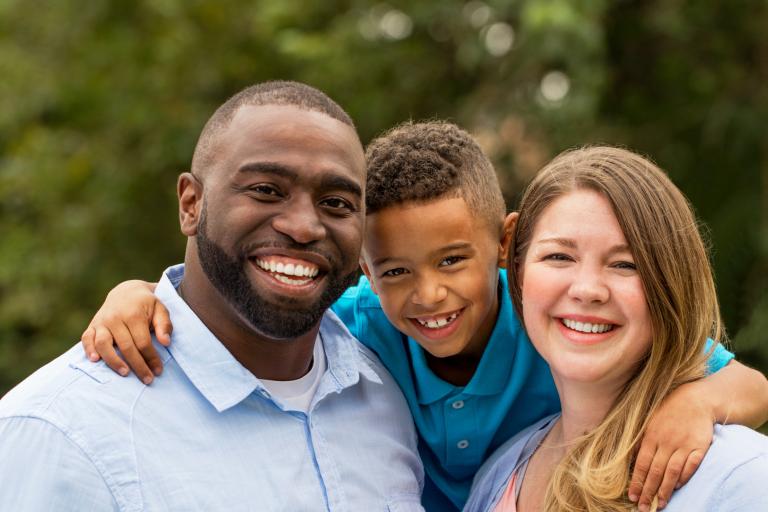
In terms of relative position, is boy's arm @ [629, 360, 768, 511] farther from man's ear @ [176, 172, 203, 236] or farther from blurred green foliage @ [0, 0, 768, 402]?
blurred green foliage @ [0, 0, 768, 402]

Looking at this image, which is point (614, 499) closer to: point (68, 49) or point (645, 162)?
point (645, 162)

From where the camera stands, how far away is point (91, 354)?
95.2 inches

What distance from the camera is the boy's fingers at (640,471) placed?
2367mm

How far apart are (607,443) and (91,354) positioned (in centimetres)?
141

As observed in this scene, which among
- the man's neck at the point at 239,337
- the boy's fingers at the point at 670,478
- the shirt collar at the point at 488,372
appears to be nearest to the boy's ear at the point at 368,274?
the shirt collar at the point at 488,372

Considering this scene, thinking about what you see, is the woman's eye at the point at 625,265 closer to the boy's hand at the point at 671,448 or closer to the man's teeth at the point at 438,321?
the boy's hand at the point at 671,448

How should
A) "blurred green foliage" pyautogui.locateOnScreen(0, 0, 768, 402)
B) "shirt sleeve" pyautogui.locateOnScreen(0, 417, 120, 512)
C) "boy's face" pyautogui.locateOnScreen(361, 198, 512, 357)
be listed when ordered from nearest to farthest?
"shirt sleeve" pyautogui.locateOnScreen(0, 417, 120, 512)
"boy's face" pyautogui.locateOnScreen(361, 198, 512, 357)
"blurred green foliage" pyautogui.locateOnScreen(0, 0, 768, 402)

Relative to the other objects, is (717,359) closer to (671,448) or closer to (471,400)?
(671,448)

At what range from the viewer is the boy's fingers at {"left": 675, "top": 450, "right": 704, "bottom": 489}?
2295mm

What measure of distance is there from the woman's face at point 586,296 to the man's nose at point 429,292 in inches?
17.1

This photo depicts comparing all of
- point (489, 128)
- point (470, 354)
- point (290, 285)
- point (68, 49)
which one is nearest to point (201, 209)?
point (290, 285)

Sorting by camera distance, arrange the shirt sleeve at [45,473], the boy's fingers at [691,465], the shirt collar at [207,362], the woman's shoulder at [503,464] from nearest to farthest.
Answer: the shirt sleeve at [45,473] < the boy's fingers at [691,465] < the shirt collar at [207,362] < the woman's shoulder at [503,464]

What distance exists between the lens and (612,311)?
248 centimetres

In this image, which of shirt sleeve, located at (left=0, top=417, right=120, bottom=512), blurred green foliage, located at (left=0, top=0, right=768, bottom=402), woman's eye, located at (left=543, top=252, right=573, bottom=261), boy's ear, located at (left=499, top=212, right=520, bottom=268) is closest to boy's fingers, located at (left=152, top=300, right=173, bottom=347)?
shirt sleeve, located at (left=0, top=417, right=120, bottom=512)
